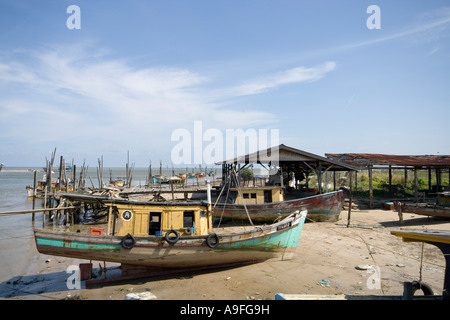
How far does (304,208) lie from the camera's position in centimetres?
1708

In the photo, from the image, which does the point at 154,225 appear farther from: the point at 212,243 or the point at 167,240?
the point at 212,243

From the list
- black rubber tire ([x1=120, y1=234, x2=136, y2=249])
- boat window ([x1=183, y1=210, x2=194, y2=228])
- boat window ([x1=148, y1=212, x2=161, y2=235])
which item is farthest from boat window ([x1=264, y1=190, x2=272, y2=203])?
black rubber tire ([x1=120, y1=234, x2=136, y2=249])

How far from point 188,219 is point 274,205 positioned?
304 inches

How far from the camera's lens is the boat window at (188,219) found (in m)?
10.3

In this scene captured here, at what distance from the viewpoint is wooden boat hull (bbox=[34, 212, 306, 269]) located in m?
9.03

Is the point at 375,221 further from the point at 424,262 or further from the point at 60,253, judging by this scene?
the point at 60,253

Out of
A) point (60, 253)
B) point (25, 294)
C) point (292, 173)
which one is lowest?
point (25, 294)

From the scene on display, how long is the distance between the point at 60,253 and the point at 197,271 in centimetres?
459

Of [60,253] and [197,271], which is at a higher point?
[60,253]

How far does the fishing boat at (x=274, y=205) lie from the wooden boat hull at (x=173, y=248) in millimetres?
6294

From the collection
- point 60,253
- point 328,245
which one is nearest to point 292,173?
point 328,245

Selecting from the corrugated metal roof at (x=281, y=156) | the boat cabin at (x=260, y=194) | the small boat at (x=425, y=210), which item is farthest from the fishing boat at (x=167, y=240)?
the small boat at (x=425, y=210)

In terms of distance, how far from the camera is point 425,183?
33.6 m

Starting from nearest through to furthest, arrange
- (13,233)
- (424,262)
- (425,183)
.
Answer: (424,262), (13,233), (425,183)
